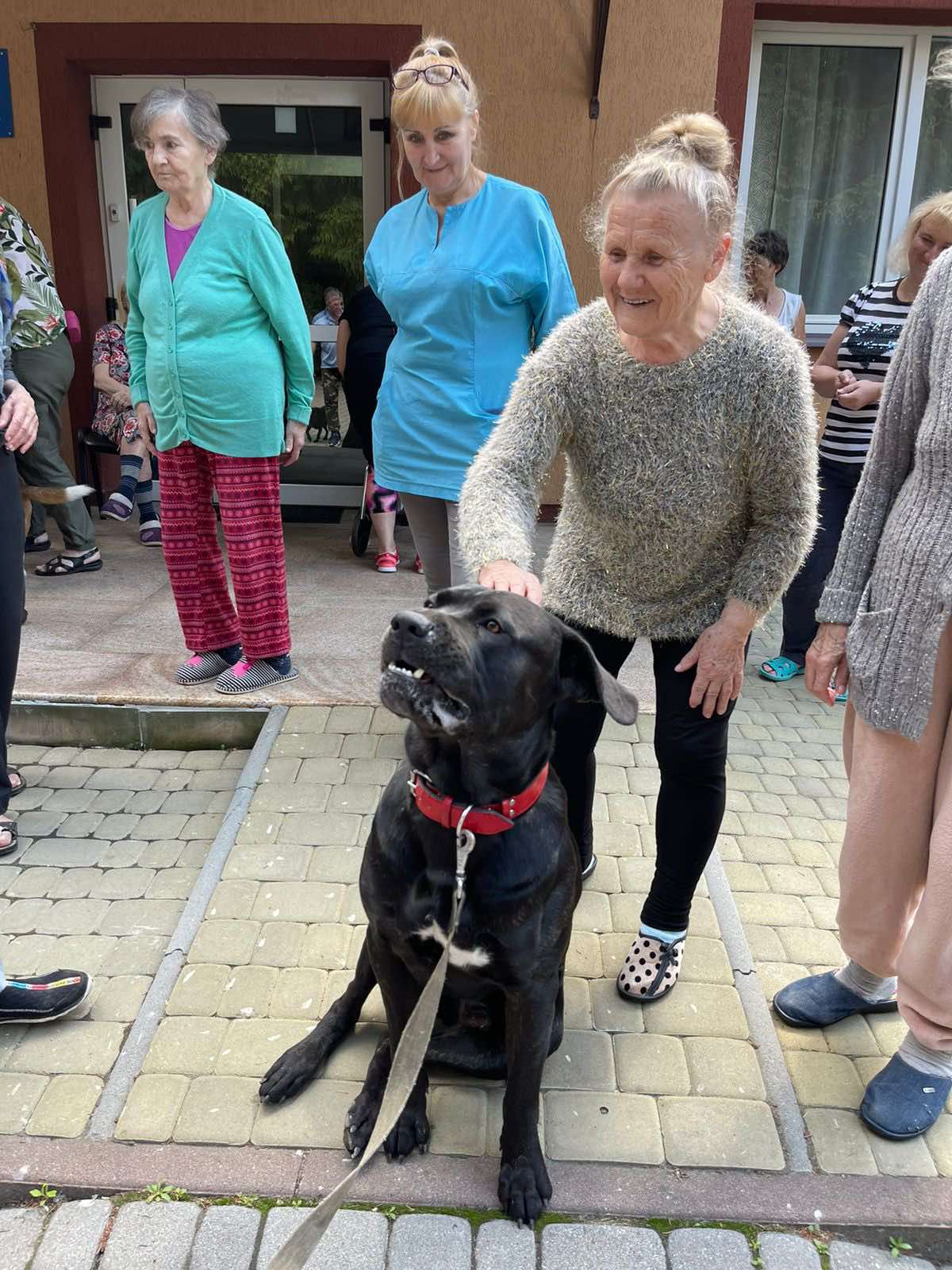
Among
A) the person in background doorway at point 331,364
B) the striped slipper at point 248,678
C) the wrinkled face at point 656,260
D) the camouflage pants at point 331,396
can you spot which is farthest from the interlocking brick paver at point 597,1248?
the camouflage pants at point 331,396

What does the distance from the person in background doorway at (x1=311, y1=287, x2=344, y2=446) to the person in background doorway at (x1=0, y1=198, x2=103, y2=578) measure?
6.59 feet

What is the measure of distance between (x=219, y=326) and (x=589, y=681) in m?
2.52

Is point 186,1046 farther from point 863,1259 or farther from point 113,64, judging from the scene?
point 113,64

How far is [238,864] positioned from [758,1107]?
1701 millimetres

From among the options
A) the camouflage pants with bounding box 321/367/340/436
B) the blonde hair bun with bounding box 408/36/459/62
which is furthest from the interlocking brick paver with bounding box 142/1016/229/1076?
the camouflage pants with bounding box 321/367/340/436

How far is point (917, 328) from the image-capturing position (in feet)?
6.87

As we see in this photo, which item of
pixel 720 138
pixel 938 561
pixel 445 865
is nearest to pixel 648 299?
pixel 720 138

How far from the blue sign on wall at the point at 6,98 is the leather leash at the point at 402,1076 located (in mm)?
6531

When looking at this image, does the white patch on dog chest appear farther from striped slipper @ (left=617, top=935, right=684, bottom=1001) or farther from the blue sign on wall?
the blue sign on wall

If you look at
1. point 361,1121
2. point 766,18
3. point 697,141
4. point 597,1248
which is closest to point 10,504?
point 361,1121

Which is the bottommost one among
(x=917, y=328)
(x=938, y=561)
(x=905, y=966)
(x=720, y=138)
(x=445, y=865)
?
(x=905, y=966)

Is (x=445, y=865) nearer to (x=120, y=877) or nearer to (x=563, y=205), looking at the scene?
(x=120, y=877)

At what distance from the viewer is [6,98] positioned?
6359mm

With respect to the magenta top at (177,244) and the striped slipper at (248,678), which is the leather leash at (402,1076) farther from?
the magenta top at (177,244)
